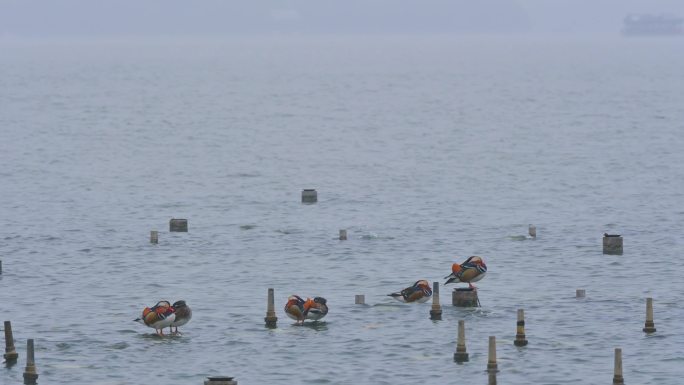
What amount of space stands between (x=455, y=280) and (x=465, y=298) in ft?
3.94

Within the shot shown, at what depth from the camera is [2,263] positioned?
66.9 m

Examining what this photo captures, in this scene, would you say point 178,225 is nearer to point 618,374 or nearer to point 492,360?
point 492,360

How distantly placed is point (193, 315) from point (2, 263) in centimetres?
1501

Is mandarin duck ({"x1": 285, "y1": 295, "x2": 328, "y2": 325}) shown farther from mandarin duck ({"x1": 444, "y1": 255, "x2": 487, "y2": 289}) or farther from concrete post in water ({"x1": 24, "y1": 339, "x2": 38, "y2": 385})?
concrete post in water ({"x1": 24, "y1": 339, "x2": 38, "y2": 385})

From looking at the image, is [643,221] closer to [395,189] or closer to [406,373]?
[395,189]

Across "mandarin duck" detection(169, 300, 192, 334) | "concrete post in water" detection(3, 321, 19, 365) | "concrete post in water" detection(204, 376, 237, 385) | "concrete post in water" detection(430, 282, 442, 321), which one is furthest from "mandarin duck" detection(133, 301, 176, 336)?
"concrete post in water" detection(430, 282, 442, 321)

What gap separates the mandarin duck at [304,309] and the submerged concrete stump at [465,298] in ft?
18.5

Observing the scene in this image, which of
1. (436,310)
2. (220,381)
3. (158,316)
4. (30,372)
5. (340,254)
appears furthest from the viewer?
(340,254)

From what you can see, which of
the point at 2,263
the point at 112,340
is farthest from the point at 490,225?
the point at 112,340

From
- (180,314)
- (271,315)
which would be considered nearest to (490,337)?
(271,315)

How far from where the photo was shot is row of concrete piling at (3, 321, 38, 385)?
44441mm

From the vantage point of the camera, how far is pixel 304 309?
5244 centimetres

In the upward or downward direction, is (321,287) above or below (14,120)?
below

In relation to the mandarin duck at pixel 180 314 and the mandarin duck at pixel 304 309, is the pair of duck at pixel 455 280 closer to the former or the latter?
the mandarin duck at pixel 304 309
